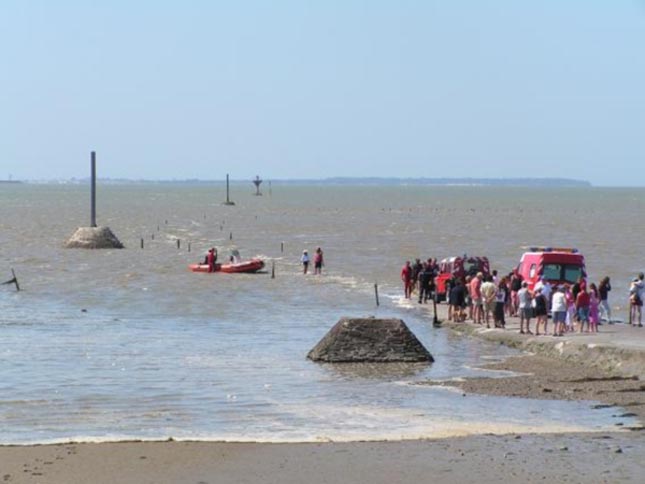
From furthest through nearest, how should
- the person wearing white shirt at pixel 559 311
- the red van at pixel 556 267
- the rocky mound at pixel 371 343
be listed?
the red van at pixel 556 267, the person wearing white shirt at pixel 559 311, the rocky mound at pixel 371 343

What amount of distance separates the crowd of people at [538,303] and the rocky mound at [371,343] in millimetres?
3966

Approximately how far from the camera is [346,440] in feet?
55.9

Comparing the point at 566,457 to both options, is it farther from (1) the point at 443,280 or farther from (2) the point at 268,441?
(1) the point at 443,280

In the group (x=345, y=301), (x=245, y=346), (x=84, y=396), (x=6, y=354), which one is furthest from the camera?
(x=345, y=301)

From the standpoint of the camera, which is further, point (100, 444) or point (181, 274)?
point (181, 274)

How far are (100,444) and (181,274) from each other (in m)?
37.3

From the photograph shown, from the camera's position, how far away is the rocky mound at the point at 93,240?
7144 centimetres

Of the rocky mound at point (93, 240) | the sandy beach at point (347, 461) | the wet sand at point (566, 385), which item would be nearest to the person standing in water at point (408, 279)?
the wet sand at point (566, 385)

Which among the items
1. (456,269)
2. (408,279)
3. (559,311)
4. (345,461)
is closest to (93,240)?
(408,279)

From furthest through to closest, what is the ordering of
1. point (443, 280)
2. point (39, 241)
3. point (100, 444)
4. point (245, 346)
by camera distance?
1. point (39, 241)
2. point (443, 280)
3. point (245, 346)
4. point (100, 444)

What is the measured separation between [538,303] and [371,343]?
5533 millimetres

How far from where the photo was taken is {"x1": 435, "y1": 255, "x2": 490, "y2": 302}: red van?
1487 inches

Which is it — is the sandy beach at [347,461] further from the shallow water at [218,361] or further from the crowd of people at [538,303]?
the crowd of people at [538,303]

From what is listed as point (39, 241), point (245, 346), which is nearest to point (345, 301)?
point (245, 346)
